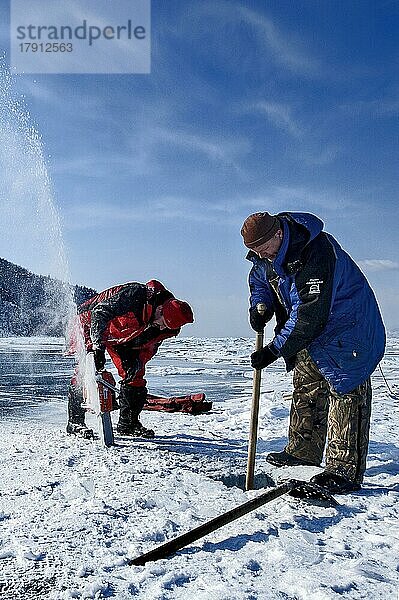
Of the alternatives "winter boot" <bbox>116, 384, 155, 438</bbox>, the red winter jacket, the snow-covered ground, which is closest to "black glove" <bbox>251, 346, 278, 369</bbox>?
the snow-covered ground

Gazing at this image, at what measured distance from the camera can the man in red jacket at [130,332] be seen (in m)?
4.37

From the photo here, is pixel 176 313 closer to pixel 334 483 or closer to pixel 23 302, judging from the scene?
pixel 334 483

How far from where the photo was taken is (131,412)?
4746mm

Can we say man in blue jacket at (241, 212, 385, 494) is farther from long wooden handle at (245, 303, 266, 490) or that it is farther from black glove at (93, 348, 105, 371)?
black glove at (93, 348, 105, 371)

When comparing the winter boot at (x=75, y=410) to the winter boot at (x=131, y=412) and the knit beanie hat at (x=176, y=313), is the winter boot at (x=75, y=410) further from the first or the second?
the knit beanie hat at (x=176, y=313)

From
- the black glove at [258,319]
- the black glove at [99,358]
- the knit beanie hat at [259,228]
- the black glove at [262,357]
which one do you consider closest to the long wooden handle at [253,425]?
the black glove at [258,319]

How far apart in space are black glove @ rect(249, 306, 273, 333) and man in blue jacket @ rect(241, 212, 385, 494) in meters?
0.23

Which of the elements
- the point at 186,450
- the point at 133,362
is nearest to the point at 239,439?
the point at 186,450

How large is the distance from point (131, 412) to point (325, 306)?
2.40m

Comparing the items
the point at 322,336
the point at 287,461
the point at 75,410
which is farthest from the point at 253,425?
the point at 75,410

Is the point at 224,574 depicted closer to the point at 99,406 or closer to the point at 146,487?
the point at 146,487

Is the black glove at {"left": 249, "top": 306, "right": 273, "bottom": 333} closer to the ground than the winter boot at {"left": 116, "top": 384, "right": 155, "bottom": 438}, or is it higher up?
higher up

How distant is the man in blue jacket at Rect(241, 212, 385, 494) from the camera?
3.03m

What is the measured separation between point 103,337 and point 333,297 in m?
2.06
